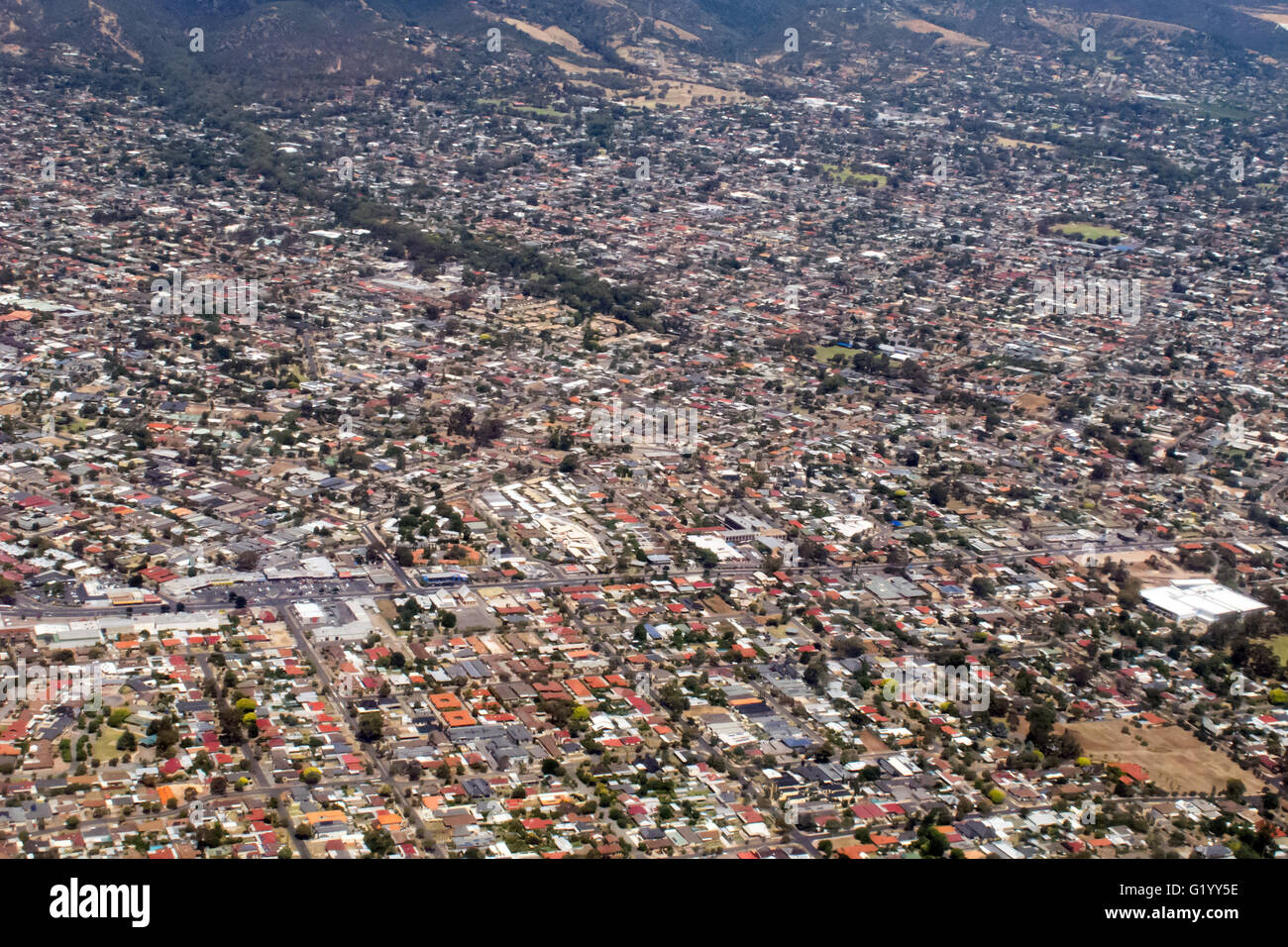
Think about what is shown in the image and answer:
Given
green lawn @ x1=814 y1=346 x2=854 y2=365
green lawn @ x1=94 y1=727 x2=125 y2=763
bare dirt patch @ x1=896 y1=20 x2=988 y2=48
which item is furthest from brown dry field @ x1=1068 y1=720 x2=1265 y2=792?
bare dirt patch @ x1=896 y1=20 x2=988 y2=48

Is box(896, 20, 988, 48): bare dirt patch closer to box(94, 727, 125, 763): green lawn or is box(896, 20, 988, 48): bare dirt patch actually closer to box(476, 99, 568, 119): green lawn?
box(476, 99, 568, 119): green lawn

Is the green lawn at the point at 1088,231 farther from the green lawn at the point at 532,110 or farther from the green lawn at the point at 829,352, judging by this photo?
the green lawn at the point at 532,110

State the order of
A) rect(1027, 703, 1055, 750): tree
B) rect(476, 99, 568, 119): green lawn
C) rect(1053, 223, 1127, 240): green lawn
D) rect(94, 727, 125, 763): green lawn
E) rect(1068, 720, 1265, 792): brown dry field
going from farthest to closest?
rect(476, 99, 568, 119): green lawn < rect(1053, 223, 1127, 240): green lawn < rect(1027, 703, 1055, 750): tree < rect(1068, 720, 1265, 792): brown dry field < rect(94, 727, 125, 763): green lawn

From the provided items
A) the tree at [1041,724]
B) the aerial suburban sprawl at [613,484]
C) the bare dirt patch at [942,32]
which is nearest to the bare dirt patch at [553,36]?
the aerial suburban sprawl at [613,484]

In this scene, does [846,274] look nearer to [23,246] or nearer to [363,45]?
[23,246]

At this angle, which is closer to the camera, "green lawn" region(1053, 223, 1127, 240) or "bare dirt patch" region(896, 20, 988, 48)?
"green lawn" region(1053, 223, 1127, 240)

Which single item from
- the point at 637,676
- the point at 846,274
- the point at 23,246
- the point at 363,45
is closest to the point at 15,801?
the point at 637,676
